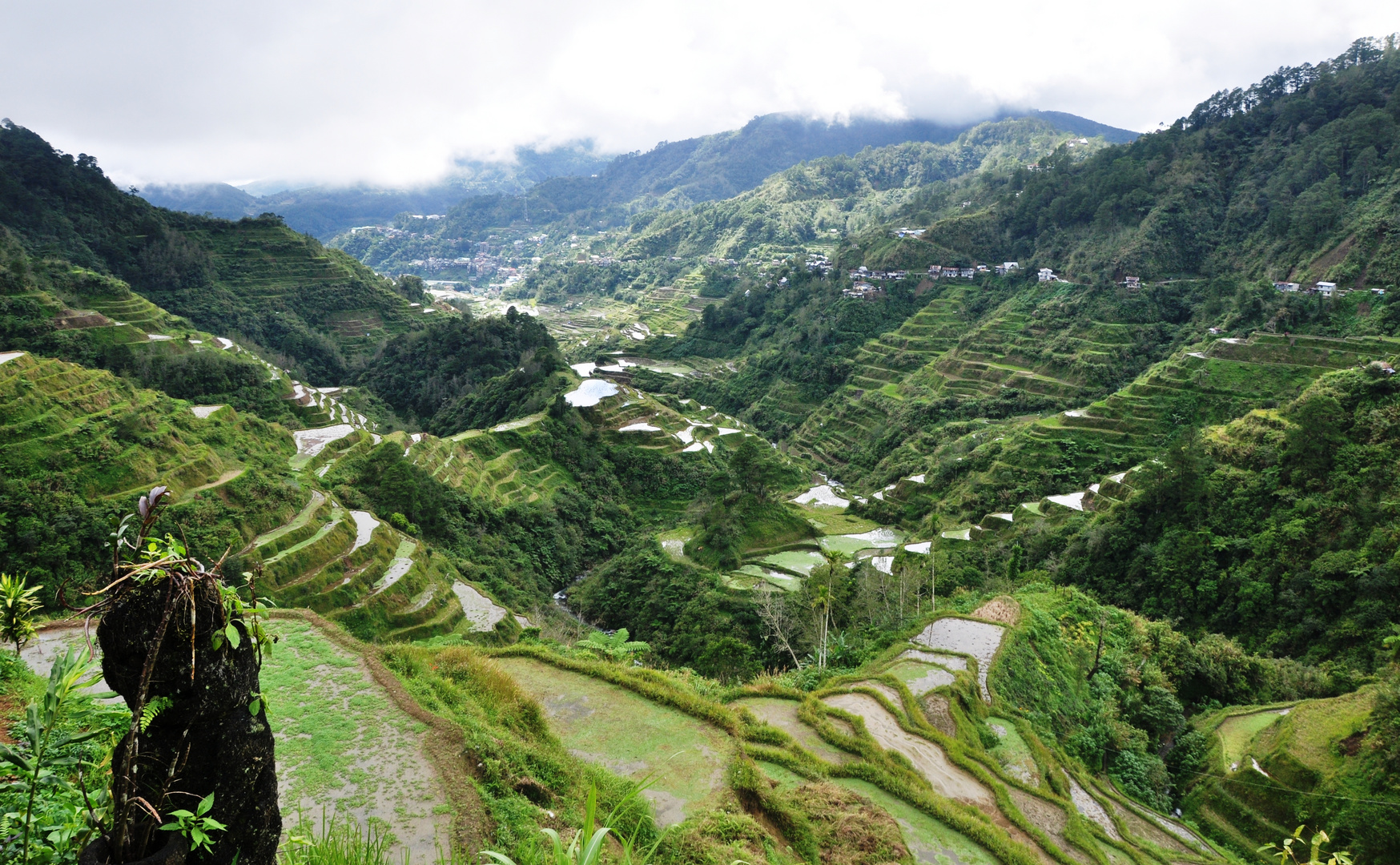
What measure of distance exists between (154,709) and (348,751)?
454 cm

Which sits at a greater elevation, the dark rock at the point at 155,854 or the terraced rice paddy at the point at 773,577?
the dark rock at the point at 155,854

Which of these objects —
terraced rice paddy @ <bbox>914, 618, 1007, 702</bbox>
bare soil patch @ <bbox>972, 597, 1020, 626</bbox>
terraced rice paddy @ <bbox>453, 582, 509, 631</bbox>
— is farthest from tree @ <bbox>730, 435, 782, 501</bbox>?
terraced rice paddy @ <bbox>914, 618, 1007, 702</bbox>

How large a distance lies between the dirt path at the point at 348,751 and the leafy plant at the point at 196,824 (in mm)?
2276

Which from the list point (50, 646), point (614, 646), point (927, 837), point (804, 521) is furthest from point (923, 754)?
point (804, 521)

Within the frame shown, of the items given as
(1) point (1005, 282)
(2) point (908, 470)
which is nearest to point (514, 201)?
(1) point (1005, 282)

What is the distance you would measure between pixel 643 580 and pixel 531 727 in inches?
757

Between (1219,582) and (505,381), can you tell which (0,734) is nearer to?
(1219,582)

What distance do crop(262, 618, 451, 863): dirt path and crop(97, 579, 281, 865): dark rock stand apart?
2.06 metres

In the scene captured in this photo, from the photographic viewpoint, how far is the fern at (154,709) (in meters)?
2.38

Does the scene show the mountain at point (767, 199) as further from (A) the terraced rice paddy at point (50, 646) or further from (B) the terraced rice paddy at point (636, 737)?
(A) the terraced rice paddy at point (50, 646)

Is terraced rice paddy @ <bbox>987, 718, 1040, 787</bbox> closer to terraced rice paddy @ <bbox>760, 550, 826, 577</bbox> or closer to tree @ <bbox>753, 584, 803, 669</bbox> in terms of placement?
tree @ <bbox>753, 584, 803, 669</bbox>

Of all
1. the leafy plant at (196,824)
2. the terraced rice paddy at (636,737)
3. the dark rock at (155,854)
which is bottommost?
the terraced rice paddy at (636,737)

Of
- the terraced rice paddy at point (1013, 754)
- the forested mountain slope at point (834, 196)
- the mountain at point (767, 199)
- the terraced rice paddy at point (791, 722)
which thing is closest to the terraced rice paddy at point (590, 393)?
the terraced rice paddy at point (791, 722)

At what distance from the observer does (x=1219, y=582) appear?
67.3 feet
